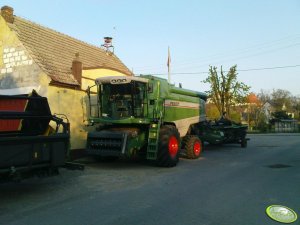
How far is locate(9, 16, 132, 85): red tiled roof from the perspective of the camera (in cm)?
1401

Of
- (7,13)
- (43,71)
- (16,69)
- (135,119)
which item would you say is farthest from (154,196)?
(7,13)

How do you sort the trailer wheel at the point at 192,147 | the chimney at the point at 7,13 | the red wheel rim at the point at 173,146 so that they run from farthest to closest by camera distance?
the chimney at the point at 7,13 < the trailer wheel at the point at 192,147 < the red wheel rim at the point at 173,146

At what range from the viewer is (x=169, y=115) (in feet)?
43.4

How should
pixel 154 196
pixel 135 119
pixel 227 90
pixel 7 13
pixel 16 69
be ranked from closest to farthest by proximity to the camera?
pixel 154 196 → pixel 135 119 → pixel 16 69 → pixel 7 13 → pixel 227 90

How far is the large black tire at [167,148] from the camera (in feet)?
39.2

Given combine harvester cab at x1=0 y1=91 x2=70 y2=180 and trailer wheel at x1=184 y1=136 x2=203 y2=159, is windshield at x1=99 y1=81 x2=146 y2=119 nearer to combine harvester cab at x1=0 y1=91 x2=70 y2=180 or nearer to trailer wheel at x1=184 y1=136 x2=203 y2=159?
trailer wheel at x1=184 y1=136 x2=203 y2=159

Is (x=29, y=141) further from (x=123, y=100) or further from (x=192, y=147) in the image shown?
(x=192, y=147)

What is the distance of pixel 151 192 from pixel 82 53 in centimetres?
1121

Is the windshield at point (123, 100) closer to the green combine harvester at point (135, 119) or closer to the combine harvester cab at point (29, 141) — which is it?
the green combine harvester at point (135, 119)

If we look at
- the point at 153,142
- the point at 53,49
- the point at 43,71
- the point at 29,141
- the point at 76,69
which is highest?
the point at 53,49

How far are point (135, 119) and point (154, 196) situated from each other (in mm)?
4435

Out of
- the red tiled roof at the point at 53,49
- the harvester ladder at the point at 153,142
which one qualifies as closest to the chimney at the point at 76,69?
the red tiled roof at the point at 53,49

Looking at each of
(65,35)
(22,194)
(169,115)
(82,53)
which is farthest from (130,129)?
(65,35)

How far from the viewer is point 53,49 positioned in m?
15.6
